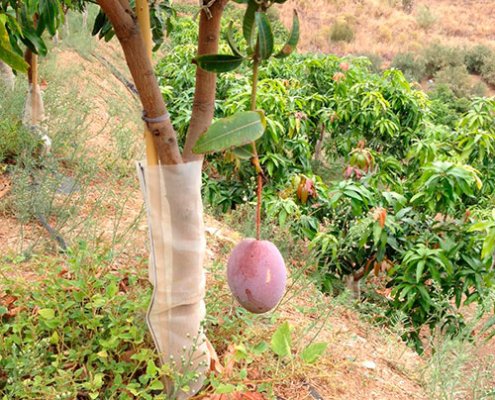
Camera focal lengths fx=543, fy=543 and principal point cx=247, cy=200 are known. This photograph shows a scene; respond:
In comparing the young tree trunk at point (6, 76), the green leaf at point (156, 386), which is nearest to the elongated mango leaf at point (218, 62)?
the green leaf at point (156, 386)

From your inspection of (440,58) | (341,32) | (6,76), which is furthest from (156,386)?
(341,32)

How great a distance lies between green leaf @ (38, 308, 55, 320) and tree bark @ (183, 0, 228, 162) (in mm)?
546

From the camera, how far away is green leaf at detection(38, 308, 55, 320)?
4.49ft

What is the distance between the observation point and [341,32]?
1803 cm

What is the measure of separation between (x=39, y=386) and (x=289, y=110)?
10.0 ft

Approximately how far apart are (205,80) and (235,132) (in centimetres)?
37

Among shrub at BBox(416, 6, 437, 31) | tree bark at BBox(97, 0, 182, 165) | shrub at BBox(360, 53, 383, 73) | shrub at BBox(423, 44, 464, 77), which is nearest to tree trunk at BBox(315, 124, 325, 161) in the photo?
tree bark at BBox(97, 0, 182, 165)

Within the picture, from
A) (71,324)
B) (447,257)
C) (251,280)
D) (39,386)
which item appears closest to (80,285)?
(71,324)

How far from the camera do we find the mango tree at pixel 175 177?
1.01 m

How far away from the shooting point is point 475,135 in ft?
11.4

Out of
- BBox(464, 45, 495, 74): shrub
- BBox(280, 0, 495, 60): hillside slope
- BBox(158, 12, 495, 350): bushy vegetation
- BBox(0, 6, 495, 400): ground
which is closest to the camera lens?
BBox(0, 6, 495, 400): ground

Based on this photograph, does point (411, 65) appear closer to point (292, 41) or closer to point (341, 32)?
point (341, 32)

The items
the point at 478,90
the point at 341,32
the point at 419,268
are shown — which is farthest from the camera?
the point at 341,32

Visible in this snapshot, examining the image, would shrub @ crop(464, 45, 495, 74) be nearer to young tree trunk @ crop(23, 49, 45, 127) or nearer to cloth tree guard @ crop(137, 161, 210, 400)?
young tree trunk @ crop(23, 49, 45, 127)
